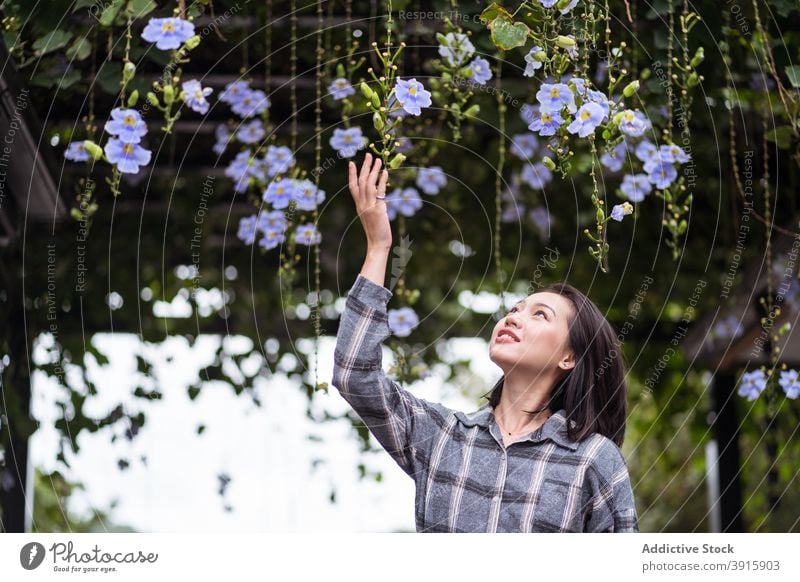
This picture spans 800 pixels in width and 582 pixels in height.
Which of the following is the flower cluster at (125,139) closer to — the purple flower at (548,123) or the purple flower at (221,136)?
the purple flower at (548,123)

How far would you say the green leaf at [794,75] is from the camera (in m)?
2.04

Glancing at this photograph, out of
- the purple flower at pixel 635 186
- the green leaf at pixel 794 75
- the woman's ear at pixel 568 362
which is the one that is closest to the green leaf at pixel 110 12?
the woman's ear at pixel 568 362

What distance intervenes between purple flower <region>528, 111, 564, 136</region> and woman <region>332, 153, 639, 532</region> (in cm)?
29

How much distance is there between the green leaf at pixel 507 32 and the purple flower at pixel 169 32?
512 mm

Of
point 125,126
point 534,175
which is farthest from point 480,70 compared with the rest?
point 534,175

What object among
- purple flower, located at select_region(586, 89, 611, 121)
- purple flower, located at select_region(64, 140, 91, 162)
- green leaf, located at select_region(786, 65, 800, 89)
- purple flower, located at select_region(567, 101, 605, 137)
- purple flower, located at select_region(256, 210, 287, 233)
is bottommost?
purple flower, located at select_region(256, 210, 287, 233)

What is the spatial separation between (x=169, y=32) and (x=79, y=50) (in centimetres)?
57

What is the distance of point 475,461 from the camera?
1764 millimetres

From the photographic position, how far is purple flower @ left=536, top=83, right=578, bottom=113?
5.59 feet

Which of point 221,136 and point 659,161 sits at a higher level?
point 221,136

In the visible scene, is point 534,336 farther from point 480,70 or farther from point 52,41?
point 52,41

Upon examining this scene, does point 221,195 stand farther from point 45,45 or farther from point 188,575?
point 188,575

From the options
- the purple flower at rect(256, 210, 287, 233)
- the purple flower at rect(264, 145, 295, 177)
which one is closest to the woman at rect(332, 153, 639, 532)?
the purple flower at rect(256, 210, 287, 233)

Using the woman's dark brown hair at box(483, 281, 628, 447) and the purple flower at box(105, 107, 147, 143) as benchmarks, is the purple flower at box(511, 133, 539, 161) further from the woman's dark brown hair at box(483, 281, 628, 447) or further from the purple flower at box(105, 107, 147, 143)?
the purple flower at box(105, 107, 147, 143)
